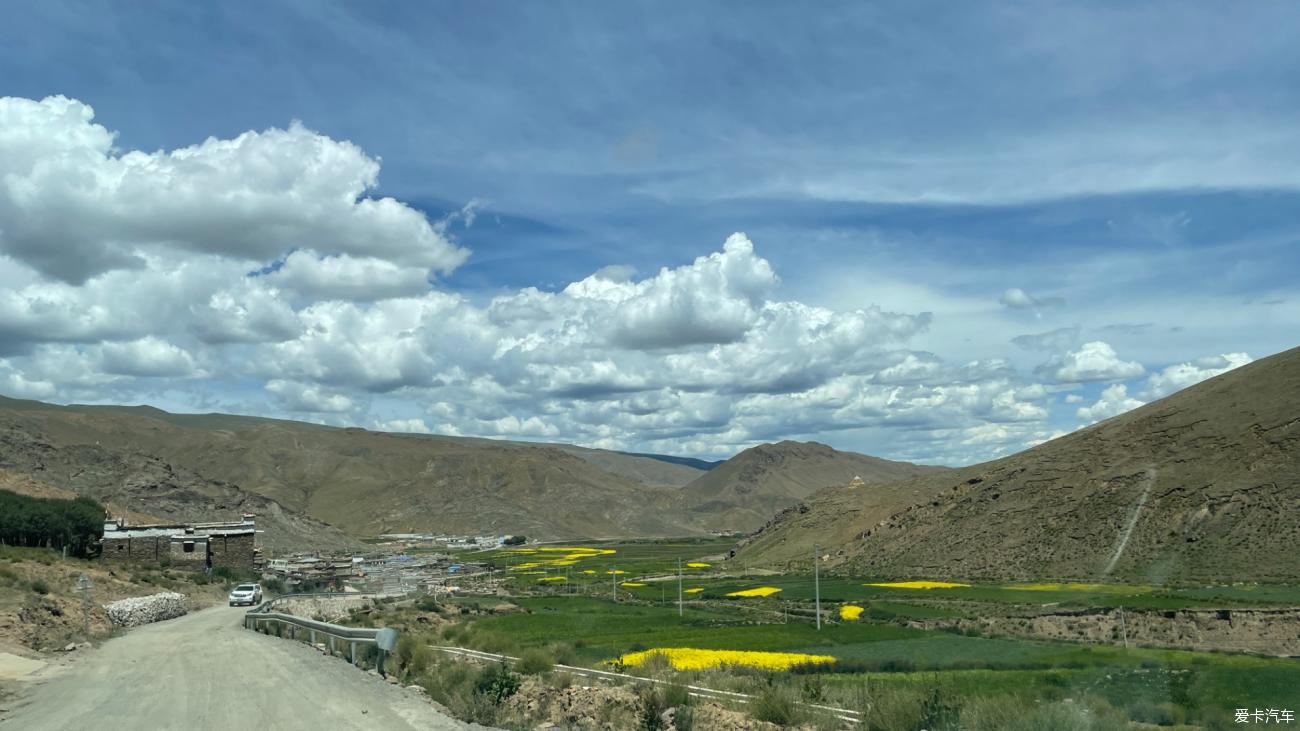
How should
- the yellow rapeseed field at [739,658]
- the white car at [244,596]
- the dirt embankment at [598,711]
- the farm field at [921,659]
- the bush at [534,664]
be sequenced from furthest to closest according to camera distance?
the white car at [244,596]
the yellow rapeseed field at [739,658]
the bush at [534,664]
the farm field at [921,659]
the dirt embankment at [598,711]

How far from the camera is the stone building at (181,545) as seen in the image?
71.6 meters

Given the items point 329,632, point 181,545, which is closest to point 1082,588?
point 329,632

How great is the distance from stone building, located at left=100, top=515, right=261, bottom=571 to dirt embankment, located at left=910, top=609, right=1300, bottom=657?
2325 inches

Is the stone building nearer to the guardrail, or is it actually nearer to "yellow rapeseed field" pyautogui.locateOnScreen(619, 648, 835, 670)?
the guardrail

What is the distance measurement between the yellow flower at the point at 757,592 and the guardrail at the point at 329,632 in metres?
40.3

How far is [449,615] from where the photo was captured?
48.8m

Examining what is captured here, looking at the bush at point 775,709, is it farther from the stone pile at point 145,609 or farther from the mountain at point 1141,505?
the mountain at point 1141,505

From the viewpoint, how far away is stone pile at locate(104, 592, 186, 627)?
3862cm

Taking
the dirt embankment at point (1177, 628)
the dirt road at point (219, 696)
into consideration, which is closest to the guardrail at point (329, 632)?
Result: the dirt road at point (219, 696)

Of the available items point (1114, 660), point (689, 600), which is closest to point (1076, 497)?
point (689, 600)

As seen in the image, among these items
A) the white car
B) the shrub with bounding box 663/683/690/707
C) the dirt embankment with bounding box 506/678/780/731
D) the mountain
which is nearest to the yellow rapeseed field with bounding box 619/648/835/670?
the dirt embankment with bounding box 506/678/780/731

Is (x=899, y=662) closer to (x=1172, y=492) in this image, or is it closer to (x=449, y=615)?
(x=449, y=615)

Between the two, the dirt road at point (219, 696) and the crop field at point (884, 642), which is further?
the crop field at point (884, 642)

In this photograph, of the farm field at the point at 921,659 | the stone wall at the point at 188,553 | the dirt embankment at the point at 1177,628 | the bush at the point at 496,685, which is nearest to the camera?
the bush at the point at 496,685
